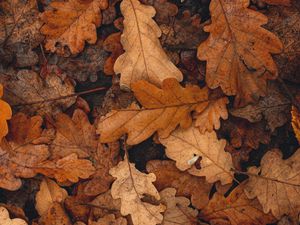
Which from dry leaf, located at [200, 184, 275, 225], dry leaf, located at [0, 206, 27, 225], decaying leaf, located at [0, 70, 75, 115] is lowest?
dry leaf, located at [200, 184, 275, 225]

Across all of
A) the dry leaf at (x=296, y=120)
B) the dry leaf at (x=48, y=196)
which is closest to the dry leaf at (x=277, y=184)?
the dry leaf at (x=296, y=120)

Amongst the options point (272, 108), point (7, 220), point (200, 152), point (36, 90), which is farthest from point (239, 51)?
point (7, 220)

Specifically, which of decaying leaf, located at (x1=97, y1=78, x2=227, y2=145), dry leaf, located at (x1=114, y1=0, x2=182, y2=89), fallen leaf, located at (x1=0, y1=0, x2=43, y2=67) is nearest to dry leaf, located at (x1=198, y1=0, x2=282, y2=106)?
decaying leaf, located at (x1=97, y1=78, x2=227, y2=145)

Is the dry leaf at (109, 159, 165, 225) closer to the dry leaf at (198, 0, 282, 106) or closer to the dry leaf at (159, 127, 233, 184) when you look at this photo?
the dry leaf at (159, 127, 233, 184)

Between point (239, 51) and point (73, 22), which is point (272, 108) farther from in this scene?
point (73, 22)

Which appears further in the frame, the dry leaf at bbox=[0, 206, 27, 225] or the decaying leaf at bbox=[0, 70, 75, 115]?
the decaying leaf at bbox=[0, 70, 75, 115]

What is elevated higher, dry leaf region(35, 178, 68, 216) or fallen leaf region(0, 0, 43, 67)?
fallen leaf region(0, 0, 43, 67)
